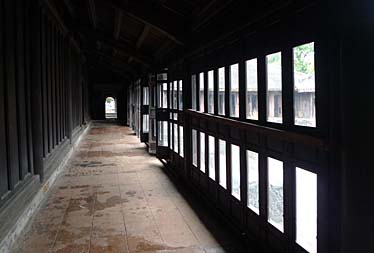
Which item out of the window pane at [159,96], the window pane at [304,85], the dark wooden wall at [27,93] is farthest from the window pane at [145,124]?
the window pane at [304,85]

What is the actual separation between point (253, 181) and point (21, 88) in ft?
8.76

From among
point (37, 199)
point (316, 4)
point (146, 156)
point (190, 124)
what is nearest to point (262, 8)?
point (316, 4)

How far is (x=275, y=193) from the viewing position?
3.08 metres

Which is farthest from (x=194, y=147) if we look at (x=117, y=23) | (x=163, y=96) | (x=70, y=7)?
(x=70, y=7)

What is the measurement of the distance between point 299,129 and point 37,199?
3.59 metres

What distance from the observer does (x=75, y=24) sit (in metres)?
9.88

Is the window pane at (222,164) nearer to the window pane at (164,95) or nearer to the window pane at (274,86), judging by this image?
the window pane at (274,86)

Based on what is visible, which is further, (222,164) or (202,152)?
(202,152)

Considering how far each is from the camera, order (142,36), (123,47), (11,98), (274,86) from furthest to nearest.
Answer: (123,47) → (142,36) → (11,98) → (274,86)

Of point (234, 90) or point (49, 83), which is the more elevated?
point (49, 83)

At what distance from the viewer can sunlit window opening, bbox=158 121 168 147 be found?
28.4 ft

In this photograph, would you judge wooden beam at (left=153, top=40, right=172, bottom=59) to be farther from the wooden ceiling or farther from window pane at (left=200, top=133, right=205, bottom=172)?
window pane at (left=200, top=133, right=205, bottom=172)

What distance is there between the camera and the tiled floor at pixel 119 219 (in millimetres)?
3682

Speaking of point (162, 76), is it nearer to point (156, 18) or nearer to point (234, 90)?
point (156, 18)
